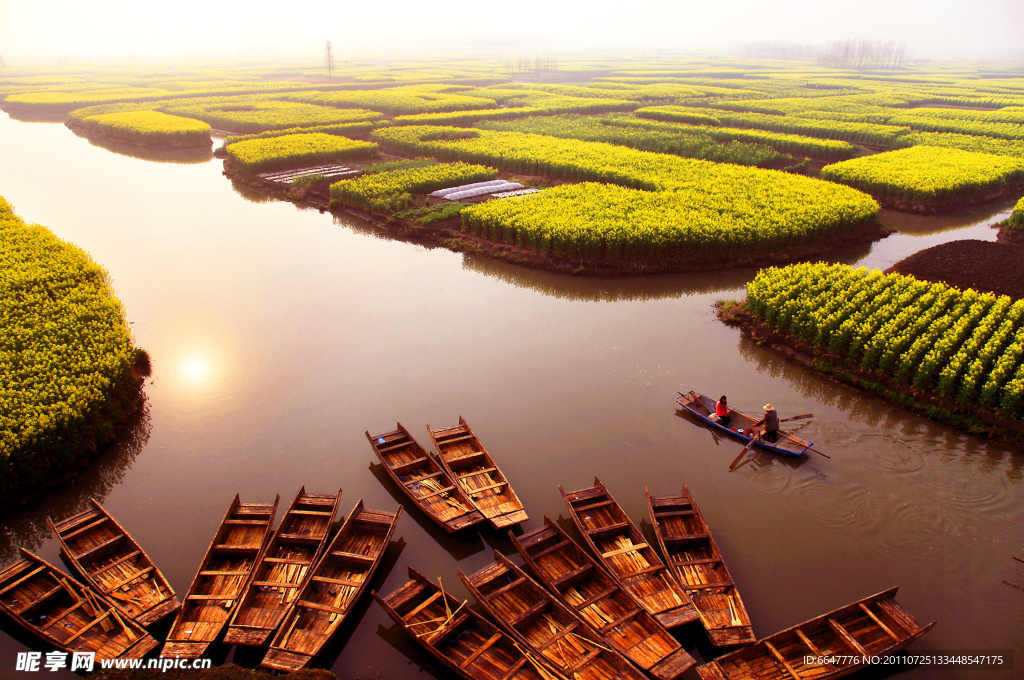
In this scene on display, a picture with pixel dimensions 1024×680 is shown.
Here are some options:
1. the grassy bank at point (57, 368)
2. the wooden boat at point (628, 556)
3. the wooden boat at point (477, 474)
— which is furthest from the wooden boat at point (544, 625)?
the grassy bank at point (57, 368)

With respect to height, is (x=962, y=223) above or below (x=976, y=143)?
below

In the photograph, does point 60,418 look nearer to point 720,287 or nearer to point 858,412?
point 858,412

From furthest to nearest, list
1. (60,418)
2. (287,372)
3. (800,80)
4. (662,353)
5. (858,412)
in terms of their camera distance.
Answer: (800,80) → (662,353) → (287,372) → (858,412) → (60,418)

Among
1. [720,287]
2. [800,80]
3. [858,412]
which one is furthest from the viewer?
[800,80]

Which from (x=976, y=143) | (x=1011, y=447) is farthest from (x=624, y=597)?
(x=976, y=143)

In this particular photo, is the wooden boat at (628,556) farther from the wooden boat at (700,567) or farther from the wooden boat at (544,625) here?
the wooden boat at (544,625)

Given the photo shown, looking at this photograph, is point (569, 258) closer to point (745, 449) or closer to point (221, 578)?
point (745, 449)
